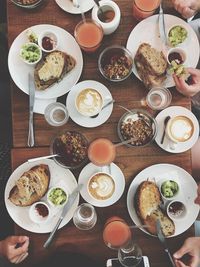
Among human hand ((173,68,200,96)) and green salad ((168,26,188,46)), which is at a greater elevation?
green salad ((168,26,188,46))

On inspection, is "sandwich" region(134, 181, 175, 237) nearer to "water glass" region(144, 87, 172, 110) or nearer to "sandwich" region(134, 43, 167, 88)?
"water glass" region(144, 87, 172, 110)

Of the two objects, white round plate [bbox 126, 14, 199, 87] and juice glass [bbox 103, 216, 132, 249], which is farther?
white round plate [bbox 126, 14, 199, 87]

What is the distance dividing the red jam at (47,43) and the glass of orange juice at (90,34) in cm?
15

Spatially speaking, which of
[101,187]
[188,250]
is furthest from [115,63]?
[188,250]

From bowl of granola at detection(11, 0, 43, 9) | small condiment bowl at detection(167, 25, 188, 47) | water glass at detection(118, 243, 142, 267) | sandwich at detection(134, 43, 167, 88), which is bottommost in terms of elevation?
water glass at detection(118, 243, 142, 267)

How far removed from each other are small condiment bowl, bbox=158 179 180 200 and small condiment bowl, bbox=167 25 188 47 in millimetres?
700

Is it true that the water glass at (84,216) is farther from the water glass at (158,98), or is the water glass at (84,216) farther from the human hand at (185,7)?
the human hand at (185,7)

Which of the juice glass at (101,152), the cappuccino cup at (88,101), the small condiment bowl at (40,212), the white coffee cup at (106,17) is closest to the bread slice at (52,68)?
the cappuccino cup at (88,101)

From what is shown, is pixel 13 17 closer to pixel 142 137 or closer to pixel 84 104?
pixel 84 104

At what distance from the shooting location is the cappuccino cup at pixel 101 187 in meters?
2.32

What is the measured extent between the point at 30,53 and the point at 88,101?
1.25 feet

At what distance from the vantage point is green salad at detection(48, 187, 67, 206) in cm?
230

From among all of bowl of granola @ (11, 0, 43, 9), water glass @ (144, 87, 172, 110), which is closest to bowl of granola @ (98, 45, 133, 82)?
water glass @ (144, 87, 172, 110)

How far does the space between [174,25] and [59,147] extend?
858 millimetres
